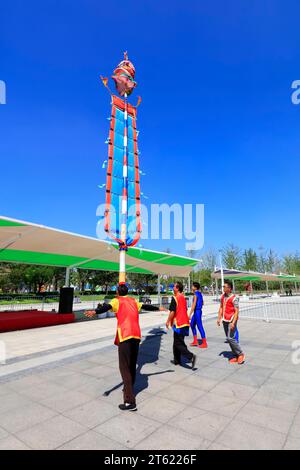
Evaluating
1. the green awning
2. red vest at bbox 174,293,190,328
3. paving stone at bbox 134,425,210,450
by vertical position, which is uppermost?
the green awning

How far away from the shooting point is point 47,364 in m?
5.99

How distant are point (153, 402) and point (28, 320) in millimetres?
9750

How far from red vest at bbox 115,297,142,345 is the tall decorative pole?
509cm

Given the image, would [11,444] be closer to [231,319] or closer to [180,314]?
[180,314]

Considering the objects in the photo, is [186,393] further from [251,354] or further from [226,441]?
[251,354]

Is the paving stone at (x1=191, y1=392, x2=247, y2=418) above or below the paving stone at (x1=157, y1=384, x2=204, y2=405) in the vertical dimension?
above

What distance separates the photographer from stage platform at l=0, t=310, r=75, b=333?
1112cm

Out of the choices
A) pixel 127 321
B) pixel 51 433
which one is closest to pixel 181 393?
pixel 127 321

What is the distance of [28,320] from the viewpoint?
39.1 feet

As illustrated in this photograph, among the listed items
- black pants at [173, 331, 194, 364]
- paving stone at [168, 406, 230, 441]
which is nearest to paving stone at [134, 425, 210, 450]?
paving stone at [168, 406, 230, 441]

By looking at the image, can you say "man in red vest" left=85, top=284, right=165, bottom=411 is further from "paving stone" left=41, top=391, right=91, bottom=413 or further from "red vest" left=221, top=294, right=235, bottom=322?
"red vest" left=221, top=294, right=235, bottom=322

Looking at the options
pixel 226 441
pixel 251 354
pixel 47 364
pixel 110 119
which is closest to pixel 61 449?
pixel 226 441

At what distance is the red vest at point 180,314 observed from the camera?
18.5 ft

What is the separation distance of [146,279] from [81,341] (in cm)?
4632
